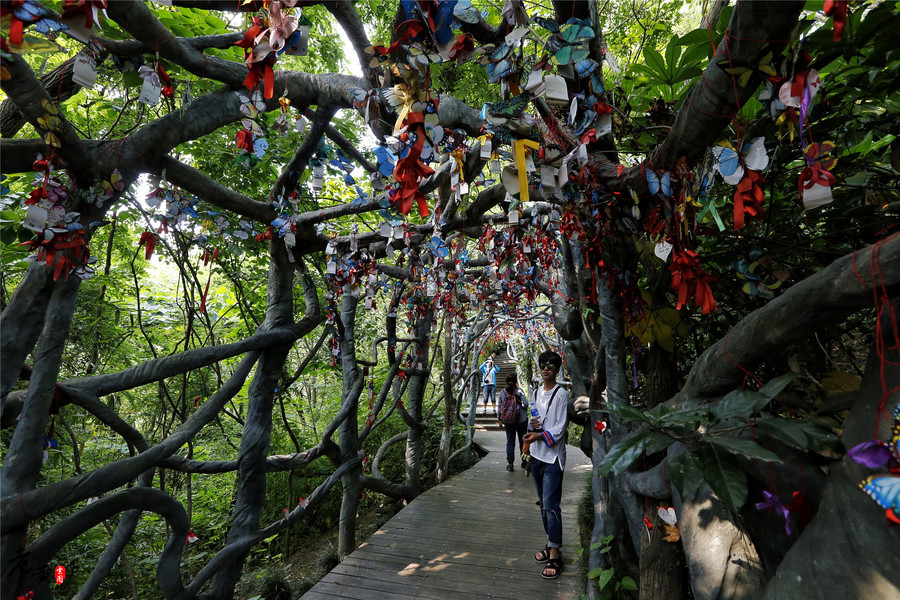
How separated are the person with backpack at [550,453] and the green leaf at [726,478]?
2386 mm

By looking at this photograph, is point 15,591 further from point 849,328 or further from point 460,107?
point 849,328

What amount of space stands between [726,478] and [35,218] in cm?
261

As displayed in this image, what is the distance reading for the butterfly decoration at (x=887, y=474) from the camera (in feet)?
3.06

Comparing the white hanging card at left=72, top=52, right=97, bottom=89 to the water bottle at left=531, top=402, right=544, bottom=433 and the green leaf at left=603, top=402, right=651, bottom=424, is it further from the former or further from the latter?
the water bottle at left=531, top=402, right=544, bottom=433

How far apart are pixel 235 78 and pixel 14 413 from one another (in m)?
1.86

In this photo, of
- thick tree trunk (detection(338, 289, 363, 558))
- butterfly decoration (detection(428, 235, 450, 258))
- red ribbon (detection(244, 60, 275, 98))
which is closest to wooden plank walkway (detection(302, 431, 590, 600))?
thick tree trunk (detection(338, 289, 363, 558))

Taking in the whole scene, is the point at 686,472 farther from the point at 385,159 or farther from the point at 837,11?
the point at 385,159

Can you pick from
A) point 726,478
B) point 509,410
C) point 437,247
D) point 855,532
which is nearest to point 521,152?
point 726,478

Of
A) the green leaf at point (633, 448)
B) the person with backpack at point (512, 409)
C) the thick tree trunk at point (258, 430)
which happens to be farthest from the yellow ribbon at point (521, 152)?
the person with backpack at point (512, 409)

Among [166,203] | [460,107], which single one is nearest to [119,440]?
[166,203]

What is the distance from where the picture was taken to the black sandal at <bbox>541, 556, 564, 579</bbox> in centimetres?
352

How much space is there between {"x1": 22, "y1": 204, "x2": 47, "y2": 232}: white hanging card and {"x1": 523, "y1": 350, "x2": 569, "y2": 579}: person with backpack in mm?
3407

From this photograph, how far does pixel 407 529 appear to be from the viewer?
15.0ft

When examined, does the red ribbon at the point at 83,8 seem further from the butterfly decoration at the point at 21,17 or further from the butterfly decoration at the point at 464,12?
the butterfly decoration at the point at 464,12
